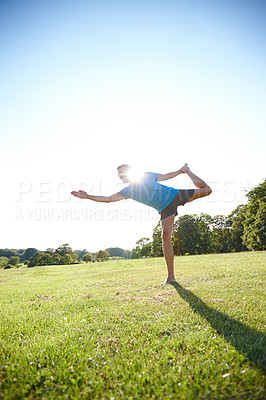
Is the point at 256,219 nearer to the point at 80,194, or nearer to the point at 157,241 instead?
the point at 157,241

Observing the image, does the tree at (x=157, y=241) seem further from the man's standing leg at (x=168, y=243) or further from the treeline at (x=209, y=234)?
the man's standing leg at (x=168, y=243)

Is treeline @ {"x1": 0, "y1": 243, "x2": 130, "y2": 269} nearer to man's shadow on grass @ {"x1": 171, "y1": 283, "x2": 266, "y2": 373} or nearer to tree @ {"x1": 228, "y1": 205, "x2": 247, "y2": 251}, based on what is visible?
tree @ {"x1": 228, "y1": 205, "x2": 247, "y2": 251}

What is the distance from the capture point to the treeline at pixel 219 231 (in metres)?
34.5

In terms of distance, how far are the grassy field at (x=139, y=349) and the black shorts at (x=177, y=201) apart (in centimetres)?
197

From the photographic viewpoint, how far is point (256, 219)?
3328 cm

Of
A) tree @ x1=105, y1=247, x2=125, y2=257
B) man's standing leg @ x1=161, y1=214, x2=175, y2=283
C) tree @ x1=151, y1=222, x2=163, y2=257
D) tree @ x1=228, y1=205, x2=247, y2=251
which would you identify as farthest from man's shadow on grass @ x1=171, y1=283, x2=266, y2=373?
tree @ x1=105, y1=247, x2=125, y2=257

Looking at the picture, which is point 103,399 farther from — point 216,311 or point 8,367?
point 216,311

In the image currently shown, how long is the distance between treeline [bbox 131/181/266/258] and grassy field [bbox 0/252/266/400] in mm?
34952

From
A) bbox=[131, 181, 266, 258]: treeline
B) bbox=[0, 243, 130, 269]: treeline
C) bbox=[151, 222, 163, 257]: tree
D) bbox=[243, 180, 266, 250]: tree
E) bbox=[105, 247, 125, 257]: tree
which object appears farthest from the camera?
bbox=[105, 247, 125, 257]: tree

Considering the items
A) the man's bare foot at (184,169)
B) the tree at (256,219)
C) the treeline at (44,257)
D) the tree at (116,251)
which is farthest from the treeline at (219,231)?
the tree at (116,251)

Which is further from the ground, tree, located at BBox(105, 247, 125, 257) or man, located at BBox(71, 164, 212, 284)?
man, located at BBox(71, 164, 212, 284)

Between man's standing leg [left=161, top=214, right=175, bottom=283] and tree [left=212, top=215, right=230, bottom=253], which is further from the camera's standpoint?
tree [left=212, top=215, right=230, bottom=253]

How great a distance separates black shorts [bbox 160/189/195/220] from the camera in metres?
4.93

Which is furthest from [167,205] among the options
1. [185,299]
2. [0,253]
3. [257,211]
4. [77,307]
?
[0,253]
